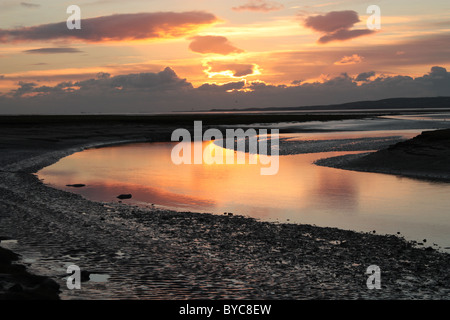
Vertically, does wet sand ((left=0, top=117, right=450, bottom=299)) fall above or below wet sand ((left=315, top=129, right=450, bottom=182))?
below

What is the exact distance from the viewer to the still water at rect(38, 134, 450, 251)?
19266 mm

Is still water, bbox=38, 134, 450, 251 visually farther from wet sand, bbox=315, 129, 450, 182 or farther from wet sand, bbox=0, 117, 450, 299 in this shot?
wet sand, bbox=0, 117, 450, 299

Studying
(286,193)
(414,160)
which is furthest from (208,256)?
(414,160)

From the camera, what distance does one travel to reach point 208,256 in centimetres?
1367

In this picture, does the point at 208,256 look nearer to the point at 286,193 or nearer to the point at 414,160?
the point at 286,193

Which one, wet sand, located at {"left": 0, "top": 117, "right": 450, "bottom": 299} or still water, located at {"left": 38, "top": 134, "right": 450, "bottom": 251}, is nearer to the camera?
wet sand, located at {"left": 0, "top": 117, "right": 450, "bottom": 299}

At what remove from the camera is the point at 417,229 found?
57.7 ft

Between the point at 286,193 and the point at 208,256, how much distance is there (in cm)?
1309

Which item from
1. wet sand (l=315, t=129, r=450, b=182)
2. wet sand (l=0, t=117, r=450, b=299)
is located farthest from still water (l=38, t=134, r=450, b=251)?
wet sand (l=0, t=117, r=450, b=299)

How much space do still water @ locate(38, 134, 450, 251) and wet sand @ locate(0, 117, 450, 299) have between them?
2.26 metres

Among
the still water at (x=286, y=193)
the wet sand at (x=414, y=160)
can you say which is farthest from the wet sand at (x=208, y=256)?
the wet sand at (x=414, y=160)

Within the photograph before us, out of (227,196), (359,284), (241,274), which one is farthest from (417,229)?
(227,196)

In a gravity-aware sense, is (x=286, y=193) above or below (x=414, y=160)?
below
